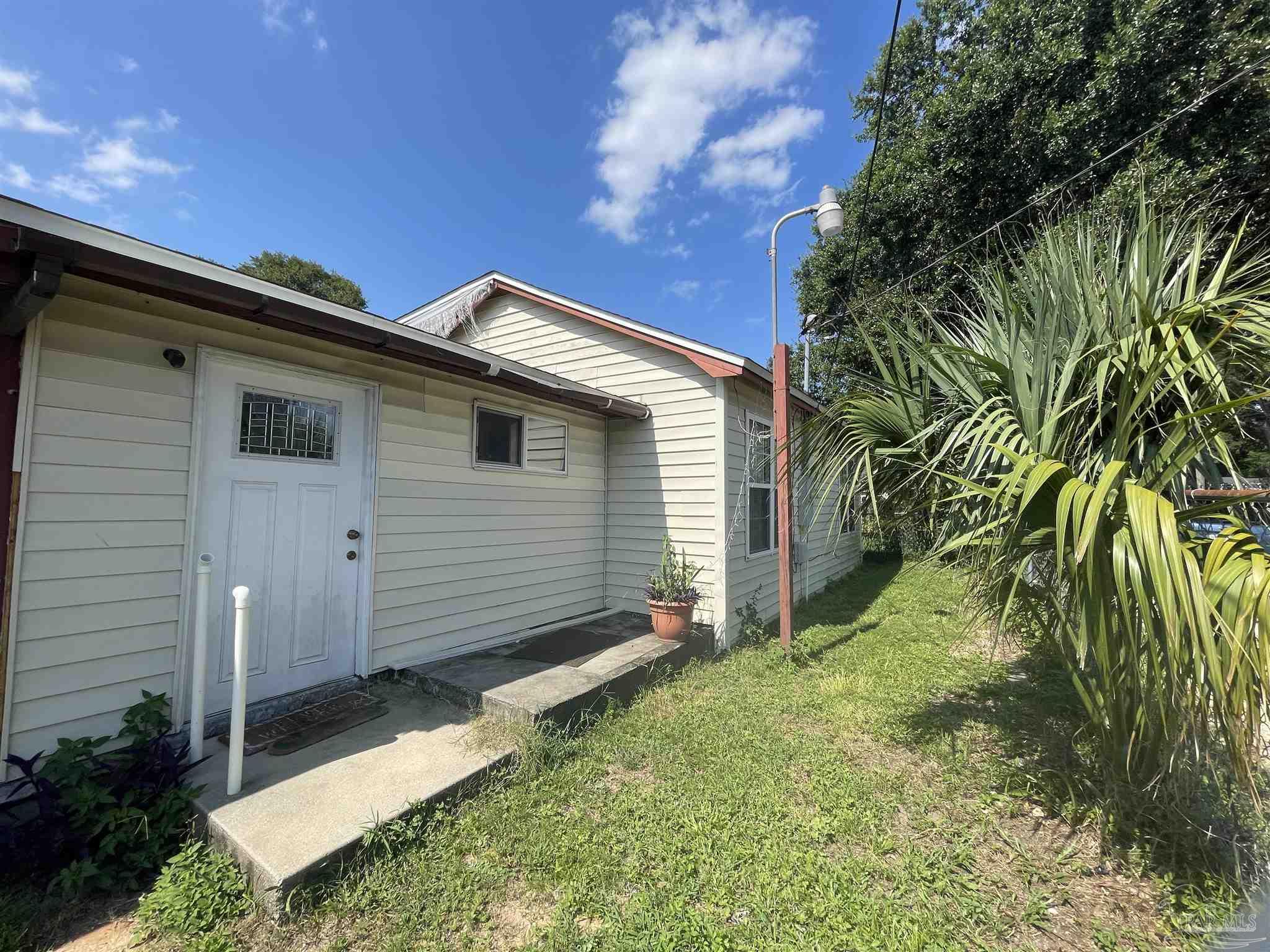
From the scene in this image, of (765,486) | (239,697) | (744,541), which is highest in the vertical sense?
(765,486)

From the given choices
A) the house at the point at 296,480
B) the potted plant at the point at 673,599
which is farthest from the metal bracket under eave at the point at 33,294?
the potted plant at the point at 673,599

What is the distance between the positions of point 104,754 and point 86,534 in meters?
1.07

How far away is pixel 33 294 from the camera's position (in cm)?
200

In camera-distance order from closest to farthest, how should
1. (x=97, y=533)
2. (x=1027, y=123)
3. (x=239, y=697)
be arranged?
(x=239, y=697)
(x=97, y=533)
(x=1027, y=123)

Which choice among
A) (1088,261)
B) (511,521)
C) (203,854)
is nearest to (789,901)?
(203,854)

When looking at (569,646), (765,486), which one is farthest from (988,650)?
(569,646)

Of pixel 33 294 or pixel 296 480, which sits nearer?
pixel 33 294

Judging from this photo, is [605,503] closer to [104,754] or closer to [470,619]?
[470,619]

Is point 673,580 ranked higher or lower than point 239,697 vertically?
higher

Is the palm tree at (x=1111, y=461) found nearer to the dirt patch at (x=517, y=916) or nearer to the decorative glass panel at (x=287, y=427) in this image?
the dirt patch at (x=517, y=916)

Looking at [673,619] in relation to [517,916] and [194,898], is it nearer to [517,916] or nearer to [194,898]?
[517,916]

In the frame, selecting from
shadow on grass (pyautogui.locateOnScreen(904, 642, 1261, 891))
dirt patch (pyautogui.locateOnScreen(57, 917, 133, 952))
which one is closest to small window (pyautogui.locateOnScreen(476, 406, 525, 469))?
dirt patch (pyautogui.locateOnScreen(57, 917, 133, 952))

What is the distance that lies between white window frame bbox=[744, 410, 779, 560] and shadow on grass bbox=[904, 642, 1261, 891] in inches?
98.6

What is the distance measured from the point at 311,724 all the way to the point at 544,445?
10.1 ft
